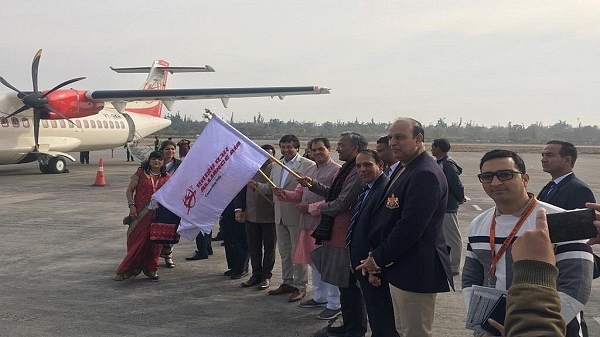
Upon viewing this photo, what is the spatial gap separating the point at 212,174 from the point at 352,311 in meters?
1.89

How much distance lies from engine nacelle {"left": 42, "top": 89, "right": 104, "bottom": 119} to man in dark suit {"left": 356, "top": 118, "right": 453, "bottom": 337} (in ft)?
63.8

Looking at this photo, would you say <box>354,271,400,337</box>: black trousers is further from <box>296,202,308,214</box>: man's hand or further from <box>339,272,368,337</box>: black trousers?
<box>296,202,308,214</box>: man's hand

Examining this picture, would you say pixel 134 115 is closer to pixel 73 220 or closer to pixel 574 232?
pixel 73 220

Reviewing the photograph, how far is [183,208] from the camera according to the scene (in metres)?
5.51

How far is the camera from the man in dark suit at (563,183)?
368 cm

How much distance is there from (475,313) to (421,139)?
1.49 m

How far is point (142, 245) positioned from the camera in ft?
21.2

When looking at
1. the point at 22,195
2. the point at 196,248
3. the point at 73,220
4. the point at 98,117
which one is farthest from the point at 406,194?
the point at 98,117

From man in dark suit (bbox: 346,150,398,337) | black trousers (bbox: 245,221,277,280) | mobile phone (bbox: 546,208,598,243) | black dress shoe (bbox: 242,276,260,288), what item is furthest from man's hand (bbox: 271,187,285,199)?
mobile phone (bbox: 546,208,598,243)

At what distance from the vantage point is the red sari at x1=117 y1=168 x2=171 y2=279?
6.41 m

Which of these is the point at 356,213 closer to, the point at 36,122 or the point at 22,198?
the point at 22,198

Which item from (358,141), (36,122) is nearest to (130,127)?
(36,122)

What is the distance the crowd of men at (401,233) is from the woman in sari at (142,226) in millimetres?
930

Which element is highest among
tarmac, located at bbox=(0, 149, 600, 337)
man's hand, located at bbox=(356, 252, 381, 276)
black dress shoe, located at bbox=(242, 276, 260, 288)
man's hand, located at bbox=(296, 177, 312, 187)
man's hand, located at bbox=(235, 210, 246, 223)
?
man's hand, located at bbox=(296, 177, 312, 187)
